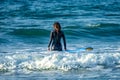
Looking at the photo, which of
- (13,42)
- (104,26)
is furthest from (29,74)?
(104,26)

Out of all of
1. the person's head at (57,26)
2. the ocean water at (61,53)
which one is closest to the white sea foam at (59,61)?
the ocean water at (61,53)

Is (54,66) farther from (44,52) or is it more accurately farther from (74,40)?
(74,40)

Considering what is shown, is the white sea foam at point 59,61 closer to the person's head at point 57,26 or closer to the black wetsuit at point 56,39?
the black wetsuit at point 56,39

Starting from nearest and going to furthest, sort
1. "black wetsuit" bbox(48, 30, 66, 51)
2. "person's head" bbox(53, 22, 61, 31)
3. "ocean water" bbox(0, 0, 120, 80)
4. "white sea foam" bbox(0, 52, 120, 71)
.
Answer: "ocean water" bbox(0, 0, 120, 80) < "white sea foam" bbox(0, 52, 120, 71) < "person's head" bbox(53, 22, 61, 31) < "black wetsuit" bbox(48, 30, 66, 51)

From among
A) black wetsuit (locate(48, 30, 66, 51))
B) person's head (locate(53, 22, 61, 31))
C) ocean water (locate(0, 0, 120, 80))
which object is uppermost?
person's head (locate(53, 22, 61, 31))

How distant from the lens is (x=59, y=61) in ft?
40.6

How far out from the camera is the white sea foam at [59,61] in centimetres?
1187

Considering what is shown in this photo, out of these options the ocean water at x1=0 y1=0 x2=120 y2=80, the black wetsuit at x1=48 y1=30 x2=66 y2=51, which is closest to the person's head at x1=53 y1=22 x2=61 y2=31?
the black wetsuit at x1=48 y1=30 x2=66 y2=51

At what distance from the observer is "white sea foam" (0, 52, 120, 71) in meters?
11.9

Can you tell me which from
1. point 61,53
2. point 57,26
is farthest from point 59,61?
point 57,26

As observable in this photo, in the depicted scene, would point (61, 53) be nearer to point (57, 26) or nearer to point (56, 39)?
point (56, 39)

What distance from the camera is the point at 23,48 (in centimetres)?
1502

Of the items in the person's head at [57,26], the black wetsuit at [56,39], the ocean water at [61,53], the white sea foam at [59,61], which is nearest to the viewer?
the ocean water at [61,53]

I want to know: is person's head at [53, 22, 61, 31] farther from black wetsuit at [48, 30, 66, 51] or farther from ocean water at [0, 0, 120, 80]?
ocean water at [0, 0, 120, 80]
